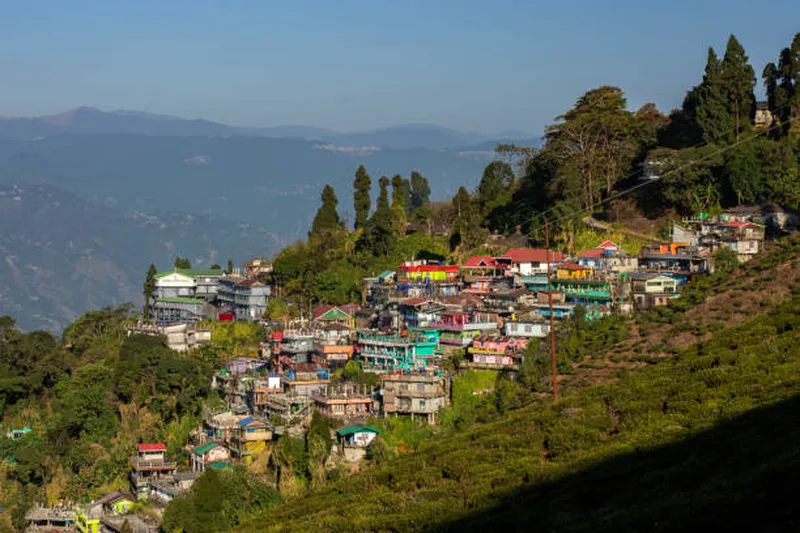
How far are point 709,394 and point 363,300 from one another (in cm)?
2292

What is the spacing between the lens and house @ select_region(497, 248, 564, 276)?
3597cm

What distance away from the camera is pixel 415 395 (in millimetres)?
28406

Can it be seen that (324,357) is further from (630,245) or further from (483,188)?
(483,188)

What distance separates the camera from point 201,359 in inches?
1430

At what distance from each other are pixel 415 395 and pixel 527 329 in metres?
4.45

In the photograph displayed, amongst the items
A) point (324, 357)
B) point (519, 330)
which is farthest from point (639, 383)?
point (324, 357)

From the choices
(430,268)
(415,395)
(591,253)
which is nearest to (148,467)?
(415,395)

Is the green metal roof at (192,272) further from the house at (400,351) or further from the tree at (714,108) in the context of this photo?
the tree at (714,108)

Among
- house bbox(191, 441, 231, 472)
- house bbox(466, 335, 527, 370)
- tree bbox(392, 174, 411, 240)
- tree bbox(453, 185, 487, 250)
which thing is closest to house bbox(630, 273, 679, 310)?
house bbox(466, 335, 527, 370)

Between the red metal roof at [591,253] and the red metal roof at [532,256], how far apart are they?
821mm

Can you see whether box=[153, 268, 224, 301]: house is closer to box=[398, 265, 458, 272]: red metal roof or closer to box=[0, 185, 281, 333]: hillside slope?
box=[398, 265, 458, 272]: red metal roof

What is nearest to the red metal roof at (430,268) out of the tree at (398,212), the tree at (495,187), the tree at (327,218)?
the tree at (398,212)

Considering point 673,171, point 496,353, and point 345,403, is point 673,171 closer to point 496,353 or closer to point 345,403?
point 496,353

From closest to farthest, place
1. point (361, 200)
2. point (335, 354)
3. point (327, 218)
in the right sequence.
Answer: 1. point (335, 354)
2. point (327, 218)
3. point (361, 200)
